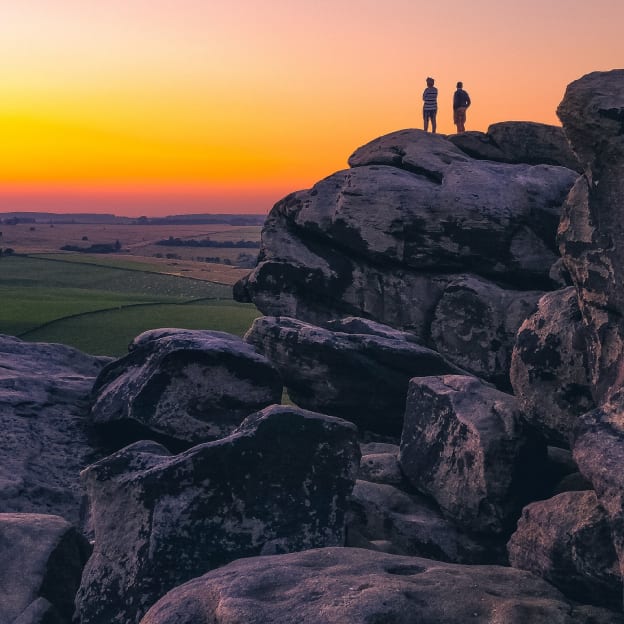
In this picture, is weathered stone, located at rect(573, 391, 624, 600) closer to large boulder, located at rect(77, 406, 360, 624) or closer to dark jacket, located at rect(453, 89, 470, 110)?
large boulder, located at rect(77, 406, 360, 624)

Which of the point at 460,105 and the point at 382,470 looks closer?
the point at 382,470

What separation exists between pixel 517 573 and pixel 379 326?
10.8m

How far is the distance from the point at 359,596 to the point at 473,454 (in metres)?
5.46

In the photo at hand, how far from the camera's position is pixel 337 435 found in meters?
10.4

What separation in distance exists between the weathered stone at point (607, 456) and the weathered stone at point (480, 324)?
39.8 ft

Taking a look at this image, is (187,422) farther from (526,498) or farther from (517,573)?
(517,573)

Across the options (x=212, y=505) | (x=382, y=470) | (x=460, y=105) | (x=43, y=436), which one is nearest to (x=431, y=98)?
(x=460, y=105)

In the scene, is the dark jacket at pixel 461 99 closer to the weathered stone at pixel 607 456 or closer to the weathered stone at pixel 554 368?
the weathered stone at pixel 554 368

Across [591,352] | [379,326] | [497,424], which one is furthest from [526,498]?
[379,326]

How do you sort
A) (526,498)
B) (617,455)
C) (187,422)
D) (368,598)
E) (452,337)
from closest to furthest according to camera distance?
(368,598) → (617,455) → (526,498) → (187,422) → (452,337)

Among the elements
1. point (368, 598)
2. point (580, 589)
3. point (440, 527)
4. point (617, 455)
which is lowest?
point (440, 527)

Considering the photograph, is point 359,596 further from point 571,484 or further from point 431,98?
point 431,98

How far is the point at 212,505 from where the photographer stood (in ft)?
31.3

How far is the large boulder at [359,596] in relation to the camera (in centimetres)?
675
